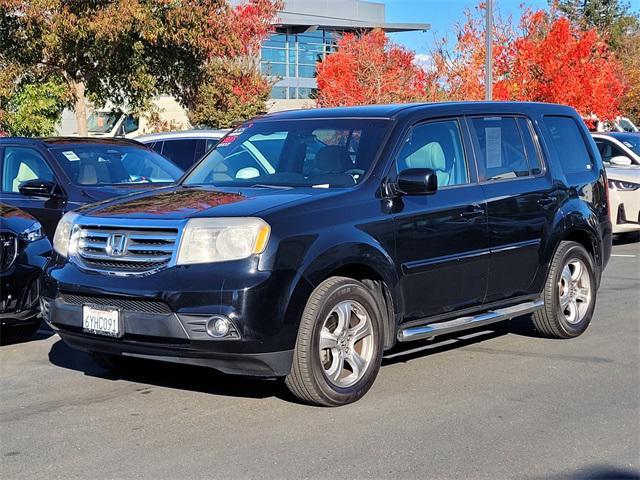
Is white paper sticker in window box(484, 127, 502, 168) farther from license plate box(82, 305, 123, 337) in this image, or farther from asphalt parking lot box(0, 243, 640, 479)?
license plate box(82, 305, 123, 337)

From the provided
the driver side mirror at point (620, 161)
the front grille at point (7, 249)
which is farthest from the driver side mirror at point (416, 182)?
the driver side mirror at point (620, 161)

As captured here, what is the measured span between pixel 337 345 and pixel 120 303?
4.41ft

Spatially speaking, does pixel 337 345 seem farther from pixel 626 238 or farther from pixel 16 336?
pixel 626 238

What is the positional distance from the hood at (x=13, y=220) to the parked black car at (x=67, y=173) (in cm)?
103

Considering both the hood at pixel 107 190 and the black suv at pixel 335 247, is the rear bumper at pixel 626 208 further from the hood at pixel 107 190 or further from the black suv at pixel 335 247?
the hood at pixel 107 190

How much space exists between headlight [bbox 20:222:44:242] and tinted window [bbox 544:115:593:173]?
4416 mm

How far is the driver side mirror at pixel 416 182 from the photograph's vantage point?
6176mm

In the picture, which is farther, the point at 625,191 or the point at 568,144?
the point at 625,191

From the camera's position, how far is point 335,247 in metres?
5.73

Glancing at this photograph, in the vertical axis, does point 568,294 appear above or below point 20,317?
above

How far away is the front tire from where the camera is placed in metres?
5.57

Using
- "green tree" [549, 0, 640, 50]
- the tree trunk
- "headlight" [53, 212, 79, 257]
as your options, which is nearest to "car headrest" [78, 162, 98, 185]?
"headlight" [53, 212, 79, 257]

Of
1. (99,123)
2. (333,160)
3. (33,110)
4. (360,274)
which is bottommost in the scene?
(360,274)

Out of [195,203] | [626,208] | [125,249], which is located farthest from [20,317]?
[626,208]
